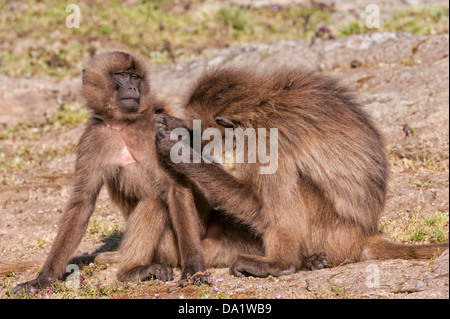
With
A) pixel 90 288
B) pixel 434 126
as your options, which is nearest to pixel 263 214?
pixel 90 288

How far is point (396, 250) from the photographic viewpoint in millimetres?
4539

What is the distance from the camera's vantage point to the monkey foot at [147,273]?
15.2ft

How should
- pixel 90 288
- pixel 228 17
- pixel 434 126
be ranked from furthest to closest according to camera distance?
pixel 228 17 → pixel 434 126 → pixel 90 288

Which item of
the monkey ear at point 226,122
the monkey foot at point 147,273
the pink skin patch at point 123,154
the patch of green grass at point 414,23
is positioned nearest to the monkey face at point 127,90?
the pink skin patch at point 123,154

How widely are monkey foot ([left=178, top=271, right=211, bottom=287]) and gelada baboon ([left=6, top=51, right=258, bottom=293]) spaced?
247mm

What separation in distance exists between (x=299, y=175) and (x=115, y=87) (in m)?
1.75

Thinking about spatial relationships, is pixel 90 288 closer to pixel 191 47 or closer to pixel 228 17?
pixel 191 47

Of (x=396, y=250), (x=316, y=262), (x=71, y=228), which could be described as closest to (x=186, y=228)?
(x=71, y=228)

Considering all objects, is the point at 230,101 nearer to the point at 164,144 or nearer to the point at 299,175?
the point at 164,144

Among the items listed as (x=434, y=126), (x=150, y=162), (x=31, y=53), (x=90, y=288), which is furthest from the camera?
(x=31, y=53)

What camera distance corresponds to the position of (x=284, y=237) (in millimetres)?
4520

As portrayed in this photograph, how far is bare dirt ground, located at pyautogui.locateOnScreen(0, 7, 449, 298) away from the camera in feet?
13.4

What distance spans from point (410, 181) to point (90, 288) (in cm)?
415

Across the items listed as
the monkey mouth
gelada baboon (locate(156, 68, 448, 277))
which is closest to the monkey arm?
gelada baboon (locate(156, 68, 448, 277))
